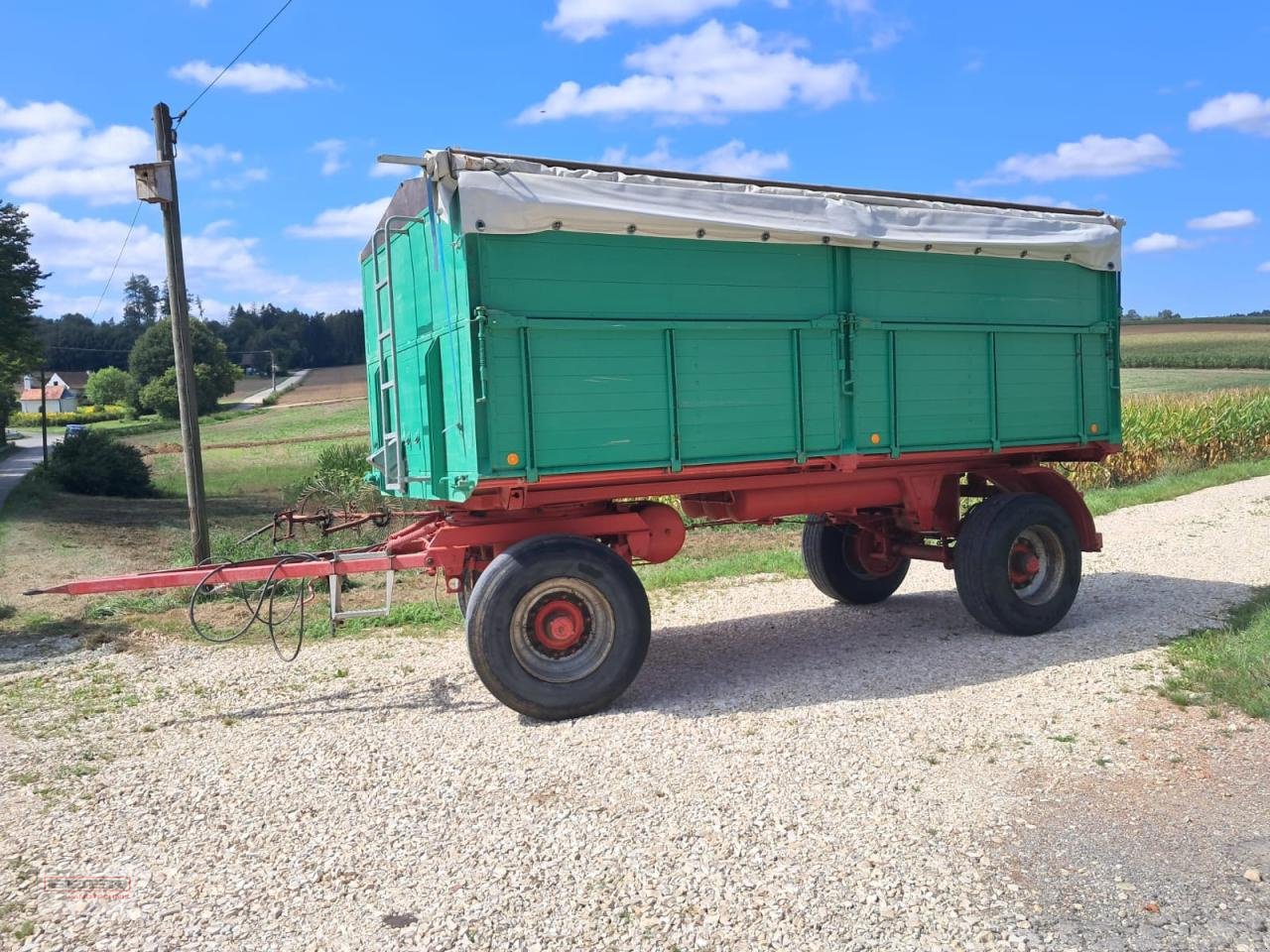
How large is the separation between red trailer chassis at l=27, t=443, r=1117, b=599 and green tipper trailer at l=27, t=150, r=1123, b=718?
2 centimetres

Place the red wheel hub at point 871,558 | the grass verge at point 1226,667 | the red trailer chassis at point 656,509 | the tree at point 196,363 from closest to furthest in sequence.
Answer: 1. the grass verge at point 1226,667
2. the red trailer chassis at point 656,509
3. the red wheel hub at point 871,558
4. the tree at point 196,363

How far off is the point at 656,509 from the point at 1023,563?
3309 mm

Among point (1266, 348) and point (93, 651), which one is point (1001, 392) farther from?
point (1266, 348)

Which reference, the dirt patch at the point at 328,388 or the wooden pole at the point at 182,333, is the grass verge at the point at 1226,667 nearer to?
the wooden pole at the point at 182,333

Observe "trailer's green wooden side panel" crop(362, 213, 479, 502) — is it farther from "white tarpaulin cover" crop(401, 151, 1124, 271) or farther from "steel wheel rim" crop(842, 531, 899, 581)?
"steel wheel rim" crop(842, 531, 899, 581)

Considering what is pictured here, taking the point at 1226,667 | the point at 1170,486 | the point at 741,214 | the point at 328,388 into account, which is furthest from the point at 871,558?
the point at 328,388

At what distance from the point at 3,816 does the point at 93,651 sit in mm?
4146

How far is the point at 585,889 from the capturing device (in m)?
4.13

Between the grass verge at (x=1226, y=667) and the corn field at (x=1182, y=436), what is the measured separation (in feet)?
42.1

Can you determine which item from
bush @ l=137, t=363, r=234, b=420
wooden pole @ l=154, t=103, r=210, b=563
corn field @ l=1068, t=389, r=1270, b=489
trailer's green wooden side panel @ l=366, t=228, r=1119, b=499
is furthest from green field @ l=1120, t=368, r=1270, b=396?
bush @ l=137, t=363, r=234, b=420

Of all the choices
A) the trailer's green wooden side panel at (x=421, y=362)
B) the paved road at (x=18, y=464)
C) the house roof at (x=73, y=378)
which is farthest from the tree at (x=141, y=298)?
the trailer's green wooden side panel at (x=421, y=362)

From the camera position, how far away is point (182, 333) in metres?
11.7

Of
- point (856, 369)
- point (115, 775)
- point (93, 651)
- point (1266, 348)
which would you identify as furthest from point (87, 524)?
point (1266, 348)

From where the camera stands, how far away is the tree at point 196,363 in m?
73.6
